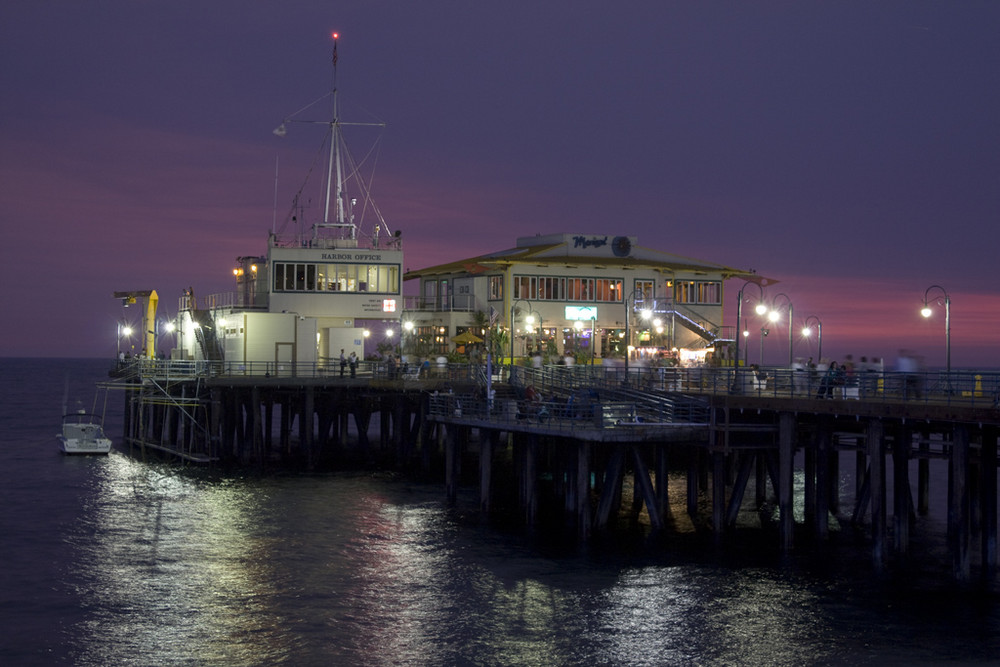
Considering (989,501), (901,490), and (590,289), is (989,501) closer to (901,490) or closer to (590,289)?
(901,490)

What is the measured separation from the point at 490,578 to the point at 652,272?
42.8 m

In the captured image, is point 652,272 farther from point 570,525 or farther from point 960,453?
point 960,453

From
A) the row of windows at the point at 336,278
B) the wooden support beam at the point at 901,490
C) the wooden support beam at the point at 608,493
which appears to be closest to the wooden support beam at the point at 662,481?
the wooden support beam at the point at 608,493

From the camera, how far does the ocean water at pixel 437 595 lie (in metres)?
25.3

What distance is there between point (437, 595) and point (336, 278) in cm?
3875

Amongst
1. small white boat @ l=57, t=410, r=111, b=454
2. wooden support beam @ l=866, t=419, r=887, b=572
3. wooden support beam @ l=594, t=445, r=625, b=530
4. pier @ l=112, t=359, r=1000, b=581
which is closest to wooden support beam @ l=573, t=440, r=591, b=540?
pier @ l=112, t=359, r=1000, b=581

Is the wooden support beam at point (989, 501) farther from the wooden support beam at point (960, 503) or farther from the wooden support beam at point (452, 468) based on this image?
the wooden support beam at point (452, 468)

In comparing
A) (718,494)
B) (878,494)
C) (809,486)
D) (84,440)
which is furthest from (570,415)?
(84,440)

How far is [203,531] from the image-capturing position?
39.0 metres

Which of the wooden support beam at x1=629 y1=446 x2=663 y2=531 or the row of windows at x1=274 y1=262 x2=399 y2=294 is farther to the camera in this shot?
the row of windows at x1=274 y1=262 x2=399 y2=294

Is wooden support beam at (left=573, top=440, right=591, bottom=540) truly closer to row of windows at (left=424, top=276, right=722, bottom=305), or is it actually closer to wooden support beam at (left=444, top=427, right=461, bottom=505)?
wooden support beam at (left=444, top=427, right=461, bottom=505)

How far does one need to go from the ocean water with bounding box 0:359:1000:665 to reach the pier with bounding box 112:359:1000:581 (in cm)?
165

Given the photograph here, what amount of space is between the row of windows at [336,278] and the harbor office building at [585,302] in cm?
586

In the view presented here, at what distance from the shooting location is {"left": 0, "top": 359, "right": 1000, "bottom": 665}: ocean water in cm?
2531
